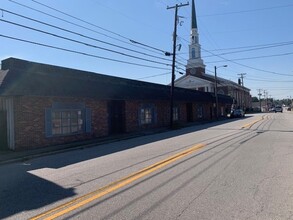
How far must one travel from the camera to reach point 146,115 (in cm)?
2917

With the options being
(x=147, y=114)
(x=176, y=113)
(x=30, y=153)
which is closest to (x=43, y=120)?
(x=30, y=153)

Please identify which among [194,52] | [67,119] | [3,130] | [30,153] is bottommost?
[30,153]

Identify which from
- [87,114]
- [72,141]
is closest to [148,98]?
[87,114]

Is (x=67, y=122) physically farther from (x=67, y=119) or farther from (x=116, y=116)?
(x=116, y=116)

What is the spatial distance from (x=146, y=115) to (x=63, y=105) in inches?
458

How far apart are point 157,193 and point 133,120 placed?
20178 mm

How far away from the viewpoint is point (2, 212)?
227 inches

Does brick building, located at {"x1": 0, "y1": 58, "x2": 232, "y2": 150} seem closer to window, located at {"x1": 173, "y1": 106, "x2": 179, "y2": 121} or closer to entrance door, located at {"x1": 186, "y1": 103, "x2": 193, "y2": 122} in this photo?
window, located at {"x1": 173, "y1": 106, "x2": 179, "y2": 121}

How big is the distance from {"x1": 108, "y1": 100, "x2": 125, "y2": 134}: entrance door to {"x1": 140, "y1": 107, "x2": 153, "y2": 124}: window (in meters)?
2.94

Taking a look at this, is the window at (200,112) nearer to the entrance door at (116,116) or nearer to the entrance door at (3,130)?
the entrance door at (116,116)

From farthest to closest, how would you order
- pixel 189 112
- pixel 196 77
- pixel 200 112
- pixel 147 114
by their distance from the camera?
pixel 196 77 → pixel 200 112 → pixel 189 112 → pixel 147 114

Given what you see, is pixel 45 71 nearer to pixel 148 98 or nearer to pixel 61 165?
pixel 61 165

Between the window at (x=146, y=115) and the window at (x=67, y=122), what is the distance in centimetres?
878

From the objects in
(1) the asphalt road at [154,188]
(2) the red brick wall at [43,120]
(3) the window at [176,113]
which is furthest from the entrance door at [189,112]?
(1) the asphalt road at [154,188]
